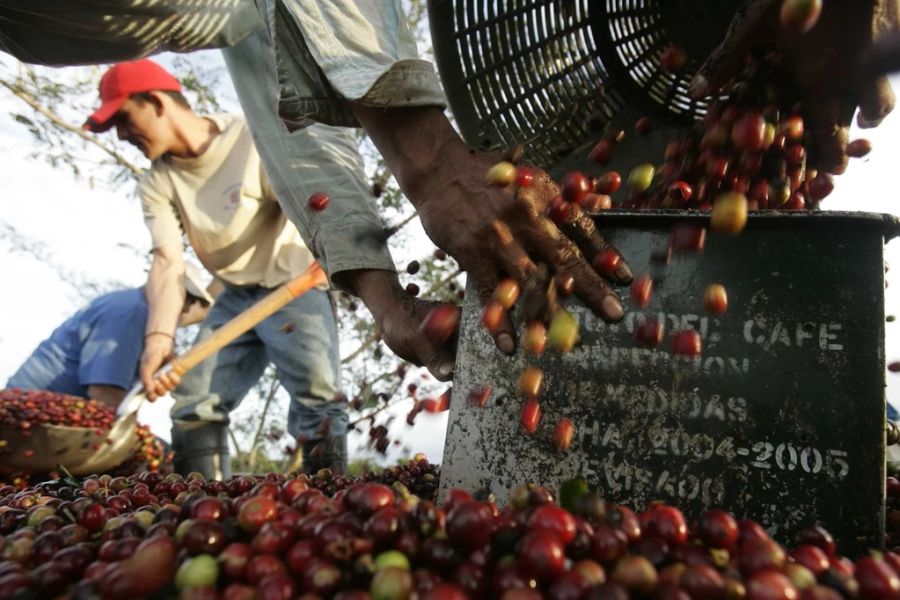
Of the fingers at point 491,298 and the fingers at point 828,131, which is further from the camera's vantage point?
the fingers at point 828,131

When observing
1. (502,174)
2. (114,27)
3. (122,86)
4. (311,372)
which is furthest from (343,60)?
(122,86)

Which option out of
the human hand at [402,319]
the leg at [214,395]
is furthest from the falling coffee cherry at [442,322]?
the leg at [214,395]

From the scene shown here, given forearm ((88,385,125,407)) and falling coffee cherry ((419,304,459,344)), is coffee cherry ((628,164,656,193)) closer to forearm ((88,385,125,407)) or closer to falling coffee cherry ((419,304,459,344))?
falling coffee cherry ((419,304,459,344))

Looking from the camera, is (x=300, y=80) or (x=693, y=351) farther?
(x=300, y=80)

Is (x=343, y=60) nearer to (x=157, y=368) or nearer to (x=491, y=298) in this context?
(x=491, y=298)

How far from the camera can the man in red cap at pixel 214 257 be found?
3854mm

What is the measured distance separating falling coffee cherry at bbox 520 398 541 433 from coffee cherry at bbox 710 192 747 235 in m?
0.53

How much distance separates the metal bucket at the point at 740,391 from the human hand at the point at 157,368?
3.06m

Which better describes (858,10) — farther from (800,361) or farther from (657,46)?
(657,46)

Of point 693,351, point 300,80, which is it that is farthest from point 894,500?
point 300,80

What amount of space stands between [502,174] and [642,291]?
38cm

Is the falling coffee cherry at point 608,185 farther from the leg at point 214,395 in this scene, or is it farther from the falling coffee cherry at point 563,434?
the leg at point 214,395

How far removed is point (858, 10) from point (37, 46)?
279cm

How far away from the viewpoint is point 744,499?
133 centimetres
